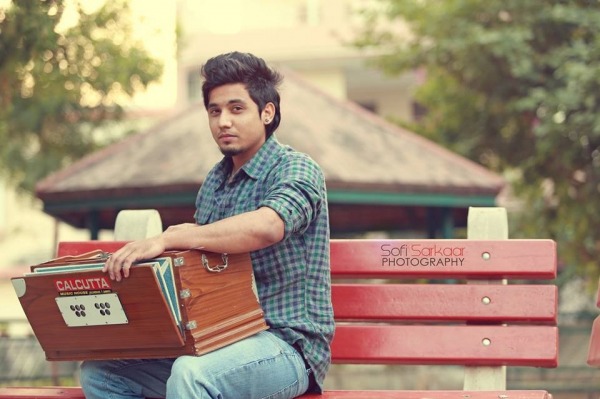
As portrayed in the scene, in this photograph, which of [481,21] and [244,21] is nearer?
[481,21]

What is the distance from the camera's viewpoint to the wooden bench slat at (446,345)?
4.46m

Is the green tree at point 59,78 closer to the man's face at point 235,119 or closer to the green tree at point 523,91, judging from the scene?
the man's face at point 235,119

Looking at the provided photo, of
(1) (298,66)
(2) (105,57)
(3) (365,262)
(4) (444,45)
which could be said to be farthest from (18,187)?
(1) (298,66)

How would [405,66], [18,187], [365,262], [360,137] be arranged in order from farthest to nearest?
[18,187]
[405,66]
[360,137]
[365,262]

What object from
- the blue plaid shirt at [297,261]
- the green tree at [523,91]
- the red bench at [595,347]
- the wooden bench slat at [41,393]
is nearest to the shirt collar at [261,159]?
the blue plaid shirt at [297,261]

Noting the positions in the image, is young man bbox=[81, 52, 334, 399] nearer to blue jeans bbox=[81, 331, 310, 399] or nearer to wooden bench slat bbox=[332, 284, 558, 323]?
blue jeans bbox=[81, 331, 310, 399]

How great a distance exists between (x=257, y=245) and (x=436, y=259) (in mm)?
942

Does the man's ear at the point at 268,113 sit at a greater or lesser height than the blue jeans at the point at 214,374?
greater

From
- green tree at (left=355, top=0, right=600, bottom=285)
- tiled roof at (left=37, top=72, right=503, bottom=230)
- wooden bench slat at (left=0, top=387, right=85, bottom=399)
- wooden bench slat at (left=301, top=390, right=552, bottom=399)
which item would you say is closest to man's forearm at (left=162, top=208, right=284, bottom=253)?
wooden bench slat at (left=301, top=390, right=552, bottom=399)

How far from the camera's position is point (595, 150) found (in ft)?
36.4

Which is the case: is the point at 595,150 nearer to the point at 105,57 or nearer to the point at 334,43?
the point at 105,57

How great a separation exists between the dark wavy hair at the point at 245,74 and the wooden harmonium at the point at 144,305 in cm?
62

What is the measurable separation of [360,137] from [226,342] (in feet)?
27.4

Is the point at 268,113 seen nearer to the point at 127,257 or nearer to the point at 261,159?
the point at 261,159
